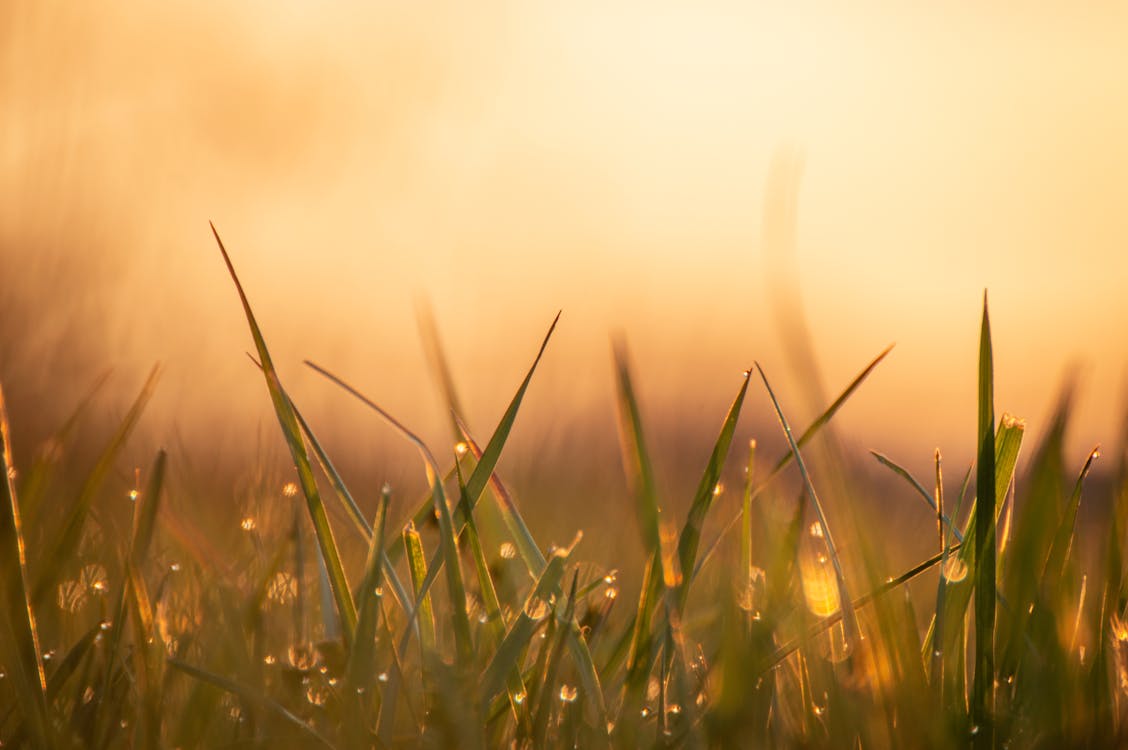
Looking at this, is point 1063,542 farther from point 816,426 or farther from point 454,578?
point 454,578

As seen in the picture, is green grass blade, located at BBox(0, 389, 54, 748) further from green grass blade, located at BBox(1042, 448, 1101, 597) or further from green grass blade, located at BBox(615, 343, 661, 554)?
green grass blade, located at BBox(1042, 448, 1101, 597)

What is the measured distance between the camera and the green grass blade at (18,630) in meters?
0.62

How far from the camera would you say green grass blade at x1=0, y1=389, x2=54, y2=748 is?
0.62 metres

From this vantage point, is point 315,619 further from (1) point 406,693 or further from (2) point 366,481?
(2) point 366,481

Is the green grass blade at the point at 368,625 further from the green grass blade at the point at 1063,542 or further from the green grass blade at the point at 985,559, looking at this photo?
the green grass blade at the point at 1063,542

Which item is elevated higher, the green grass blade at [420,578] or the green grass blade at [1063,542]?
the green grass blade at [1063,542]

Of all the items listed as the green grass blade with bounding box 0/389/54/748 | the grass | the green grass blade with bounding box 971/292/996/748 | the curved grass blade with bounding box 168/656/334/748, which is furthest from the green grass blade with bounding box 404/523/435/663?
the green grass blade with bounding box 971/292/996/748

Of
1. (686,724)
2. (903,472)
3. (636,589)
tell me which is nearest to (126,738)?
(686,724)

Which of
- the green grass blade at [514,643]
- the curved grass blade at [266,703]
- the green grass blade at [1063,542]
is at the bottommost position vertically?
the curved grass blade at [266,703]

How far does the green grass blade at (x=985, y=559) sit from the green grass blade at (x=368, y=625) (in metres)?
0.39

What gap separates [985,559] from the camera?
706 millimetres

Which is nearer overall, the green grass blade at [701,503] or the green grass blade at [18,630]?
the green grass blade at [18,630]

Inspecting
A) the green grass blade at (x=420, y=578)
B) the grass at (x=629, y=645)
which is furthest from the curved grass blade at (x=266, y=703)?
the green grass blade at (x=420, y=578)

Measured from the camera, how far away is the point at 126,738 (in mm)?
718
